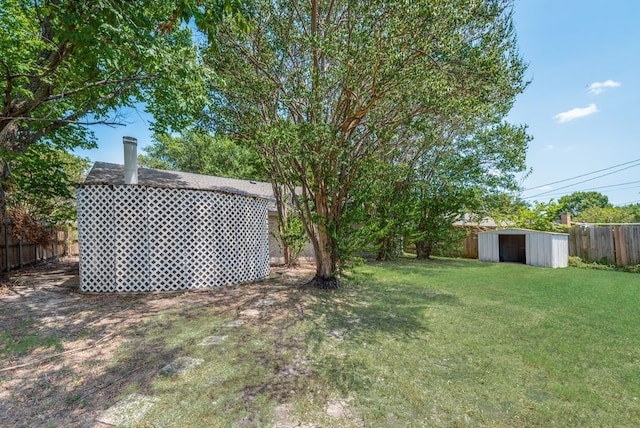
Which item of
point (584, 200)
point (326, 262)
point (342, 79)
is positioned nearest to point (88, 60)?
point (342, 79)

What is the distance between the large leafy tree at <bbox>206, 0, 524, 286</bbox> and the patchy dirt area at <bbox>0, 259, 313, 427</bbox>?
8.56ft

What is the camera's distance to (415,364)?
3049 mm

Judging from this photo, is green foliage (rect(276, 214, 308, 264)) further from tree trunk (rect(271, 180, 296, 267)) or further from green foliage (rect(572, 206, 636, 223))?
green foliage (rect(572, 206, 636, 223))

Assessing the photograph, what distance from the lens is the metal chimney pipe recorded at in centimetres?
660

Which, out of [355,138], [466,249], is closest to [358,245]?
[355,138]

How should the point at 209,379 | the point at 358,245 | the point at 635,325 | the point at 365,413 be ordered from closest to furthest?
1. the point at 365,413
2. the point at 209,379
3. the point at 635,325
4. the point at 358,245

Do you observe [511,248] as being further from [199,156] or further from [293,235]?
[199,156]

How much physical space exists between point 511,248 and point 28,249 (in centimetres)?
1901

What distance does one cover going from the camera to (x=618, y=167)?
22750 millimetres

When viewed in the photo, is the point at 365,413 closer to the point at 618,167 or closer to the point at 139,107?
the point at 139,107

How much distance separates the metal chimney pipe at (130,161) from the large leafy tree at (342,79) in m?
2.15

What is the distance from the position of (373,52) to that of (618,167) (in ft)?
94.6

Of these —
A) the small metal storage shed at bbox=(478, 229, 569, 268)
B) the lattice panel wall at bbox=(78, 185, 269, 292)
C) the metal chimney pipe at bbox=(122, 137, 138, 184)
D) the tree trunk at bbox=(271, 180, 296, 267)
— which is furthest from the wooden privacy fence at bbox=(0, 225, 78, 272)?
the small metal storage shed at bbox=(478, 229, 569, 268)

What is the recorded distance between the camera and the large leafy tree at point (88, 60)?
312cm
